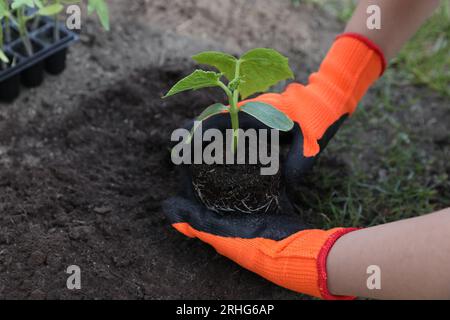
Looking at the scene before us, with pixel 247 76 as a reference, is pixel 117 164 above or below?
below

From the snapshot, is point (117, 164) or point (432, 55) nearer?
point (117, 164)

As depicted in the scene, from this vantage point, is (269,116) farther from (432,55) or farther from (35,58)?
(432,55)

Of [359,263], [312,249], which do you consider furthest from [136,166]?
[359,263]

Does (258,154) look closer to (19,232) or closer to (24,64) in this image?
(19,232)

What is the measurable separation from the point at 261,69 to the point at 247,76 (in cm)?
5

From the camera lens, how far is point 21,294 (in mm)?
1354

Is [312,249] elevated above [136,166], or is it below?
above

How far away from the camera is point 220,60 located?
1332 millimetres

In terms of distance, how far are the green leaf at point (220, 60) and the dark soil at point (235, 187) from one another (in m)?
0.24

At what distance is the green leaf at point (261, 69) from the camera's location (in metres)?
1.30

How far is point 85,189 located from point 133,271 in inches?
11.2

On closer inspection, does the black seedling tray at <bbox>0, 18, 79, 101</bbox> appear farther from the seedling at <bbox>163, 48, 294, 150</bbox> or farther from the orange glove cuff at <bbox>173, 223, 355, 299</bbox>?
the orange glove cuff at <bbox>173, 223, 355, 299</bbox>

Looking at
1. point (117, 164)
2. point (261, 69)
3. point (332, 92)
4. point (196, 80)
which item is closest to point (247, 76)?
point (261, 69)

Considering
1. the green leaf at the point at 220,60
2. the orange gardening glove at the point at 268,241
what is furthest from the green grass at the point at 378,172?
the green leaf at the point at 220,60
